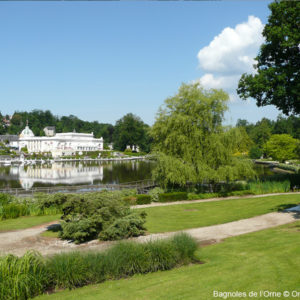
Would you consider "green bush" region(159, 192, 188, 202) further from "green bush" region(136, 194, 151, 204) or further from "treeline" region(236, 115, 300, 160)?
"treeline" region(236, 115, 300, 160)

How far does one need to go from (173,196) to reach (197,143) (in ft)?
18.4

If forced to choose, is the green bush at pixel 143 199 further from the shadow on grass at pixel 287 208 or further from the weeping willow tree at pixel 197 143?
the shadow on grass at pixel 287 208

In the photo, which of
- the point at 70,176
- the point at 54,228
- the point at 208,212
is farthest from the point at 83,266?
the point at 70,176

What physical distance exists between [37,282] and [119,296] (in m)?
2.67

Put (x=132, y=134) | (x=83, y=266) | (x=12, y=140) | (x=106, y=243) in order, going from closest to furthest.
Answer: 1. (x=83, y=266)
2. (x=106, y=243)
3. (x=132, y=134)
4. (x=12, y=140)

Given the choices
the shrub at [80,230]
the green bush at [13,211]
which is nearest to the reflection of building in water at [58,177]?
the green bush at [13,211]

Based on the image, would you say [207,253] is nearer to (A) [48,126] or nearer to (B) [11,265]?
(B) [11,265]

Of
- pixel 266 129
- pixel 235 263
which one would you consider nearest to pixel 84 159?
pixel 266 129

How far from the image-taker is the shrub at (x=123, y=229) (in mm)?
14883

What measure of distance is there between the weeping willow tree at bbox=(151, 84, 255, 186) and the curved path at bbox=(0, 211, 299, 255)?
1072cm

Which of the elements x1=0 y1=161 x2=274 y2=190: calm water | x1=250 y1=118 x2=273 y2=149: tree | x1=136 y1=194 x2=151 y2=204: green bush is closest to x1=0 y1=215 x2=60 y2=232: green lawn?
x1=136 y1=194 x2=151 y2=204: green bush

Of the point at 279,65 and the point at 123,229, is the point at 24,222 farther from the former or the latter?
the point at 279,65

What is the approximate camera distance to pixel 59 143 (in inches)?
5861

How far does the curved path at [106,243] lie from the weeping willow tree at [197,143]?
1072 centimetres
